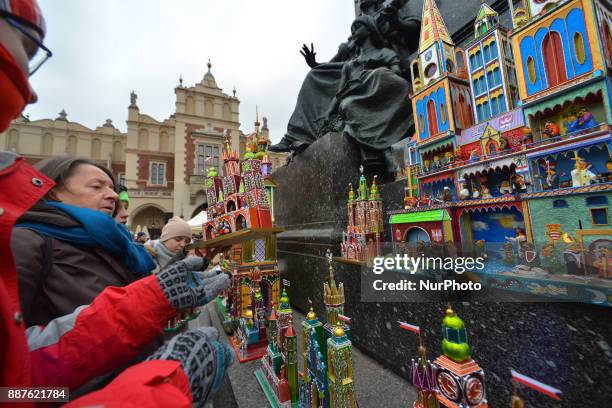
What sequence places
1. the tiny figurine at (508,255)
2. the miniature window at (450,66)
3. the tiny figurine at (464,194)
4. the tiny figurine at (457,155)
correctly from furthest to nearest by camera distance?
1. the miniature window at (450,66)
2. the tiny figurine at (457,155)
3. the tiny figurine at (464,194)
4. the tiny figurine at (508,255)

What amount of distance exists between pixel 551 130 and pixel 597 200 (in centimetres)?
63

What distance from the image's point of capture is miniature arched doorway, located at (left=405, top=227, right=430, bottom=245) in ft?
8.56

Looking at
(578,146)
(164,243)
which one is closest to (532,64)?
(578,146)

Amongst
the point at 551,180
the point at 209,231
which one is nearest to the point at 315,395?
the point at 551,180

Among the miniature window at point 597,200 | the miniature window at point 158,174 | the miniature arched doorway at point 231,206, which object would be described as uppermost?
the miniature window at point 158,174

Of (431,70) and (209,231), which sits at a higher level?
(431,70)

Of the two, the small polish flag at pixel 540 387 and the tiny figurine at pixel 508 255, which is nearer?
the small polish flag at pixel 540 387

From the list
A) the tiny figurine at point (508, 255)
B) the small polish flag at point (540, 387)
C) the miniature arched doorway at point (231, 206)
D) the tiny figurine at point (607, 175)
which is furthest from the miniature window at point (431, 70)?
the miniature arched doorway at point (231, 206)

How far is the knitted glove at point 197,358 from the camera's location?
803mm

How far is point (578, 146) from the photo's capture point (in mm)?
1791

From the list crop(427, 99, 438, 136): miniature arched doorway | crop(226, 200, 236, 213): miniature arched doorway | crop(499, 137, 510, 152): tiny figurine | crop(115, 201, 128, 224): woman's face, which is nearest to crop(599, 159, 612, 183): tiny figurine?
crop(499, 137, 510, 152): tiny figurine

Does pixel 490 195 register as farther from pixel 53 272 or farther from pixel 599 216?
pixel 53 272

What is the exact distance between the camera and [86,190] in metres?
1.31

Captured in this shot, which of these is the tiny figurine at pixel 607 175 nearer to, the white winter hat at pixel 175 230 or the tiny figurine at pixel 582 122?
the tiny figurine at pixel 582 122
